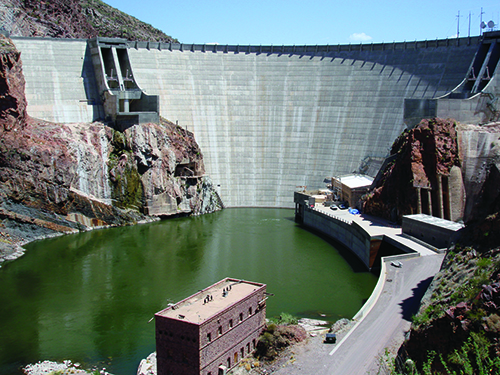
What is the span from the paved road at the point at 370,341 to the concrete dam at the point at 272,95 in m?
32.0

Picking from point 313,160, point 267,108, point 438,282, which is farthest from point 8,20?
point 438,282

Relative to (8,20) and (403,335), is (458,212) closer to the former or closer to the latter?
(403,335)

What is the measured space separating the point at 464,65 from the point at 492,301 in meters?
48.6

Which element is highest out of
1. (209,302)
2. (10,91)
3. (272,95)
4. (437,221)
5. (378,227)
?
(272,95)

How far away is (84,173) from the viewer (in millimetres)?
54344

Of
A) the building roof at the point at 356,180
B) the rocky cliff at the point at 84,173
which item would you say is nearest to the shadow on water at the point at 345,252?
the building roof at the point at 356,180

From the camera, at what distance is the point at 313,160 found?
214 ft

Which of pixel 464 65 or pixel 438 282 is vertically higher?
pixel 464 65

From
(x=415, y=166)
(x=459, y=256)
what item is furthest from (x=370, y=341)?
(x=415, y=166)

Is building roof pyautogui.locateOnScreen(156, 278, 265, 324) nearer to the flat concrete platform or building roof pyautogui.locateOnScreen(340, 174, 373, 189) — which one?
the flat concrete platform

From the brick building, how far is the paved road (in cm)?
274

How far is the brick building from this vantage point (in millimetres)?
23031

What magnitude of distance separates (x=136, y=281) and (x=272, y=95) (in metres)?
37.2

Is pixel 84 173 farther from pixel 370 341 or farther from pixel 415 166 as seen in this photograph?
pixel 370 341
